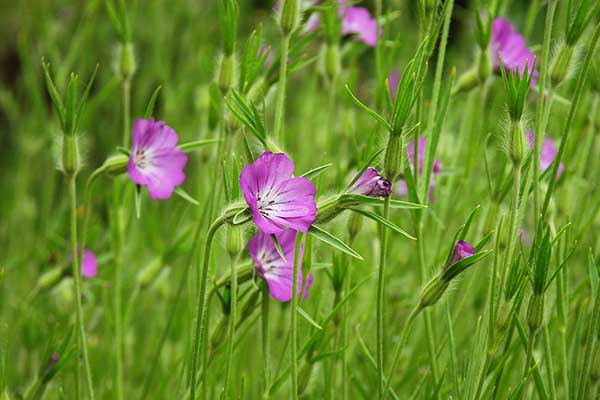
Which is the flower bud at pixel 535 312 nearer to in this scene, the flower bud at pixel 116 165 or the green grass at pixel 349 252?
the green grass at pixel 349 252

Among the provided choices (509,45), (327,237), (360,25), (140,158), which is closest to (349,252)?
(327,237)

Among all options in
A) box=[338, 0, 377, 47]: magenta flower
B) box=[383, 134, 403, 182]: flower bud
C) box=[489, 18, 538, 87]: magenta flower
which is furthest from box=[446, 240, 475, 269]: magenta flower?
box=[338, 0, 377, 47]: magenta flower

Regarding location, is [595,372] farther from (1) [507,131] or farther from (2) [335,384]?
(2) [335,384]

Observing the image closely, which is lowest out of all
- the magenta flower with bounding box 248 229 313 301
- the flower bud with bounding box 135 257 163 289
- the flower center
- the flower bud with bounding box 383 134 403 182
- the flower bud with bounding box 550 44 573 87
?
the flower bud with bounding box 135 257 163 289

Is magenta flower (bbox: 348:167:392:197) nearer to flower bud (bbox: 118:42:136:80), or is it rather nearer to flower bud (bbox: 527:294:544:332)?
flower bud (bbox: 527:294:544:332)

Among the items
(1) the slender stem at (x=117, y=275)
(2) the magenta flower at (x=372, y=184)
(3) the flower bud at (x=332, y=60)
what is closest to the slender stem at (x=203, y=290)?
(2) the magenta flower at (x=372, y=184)
